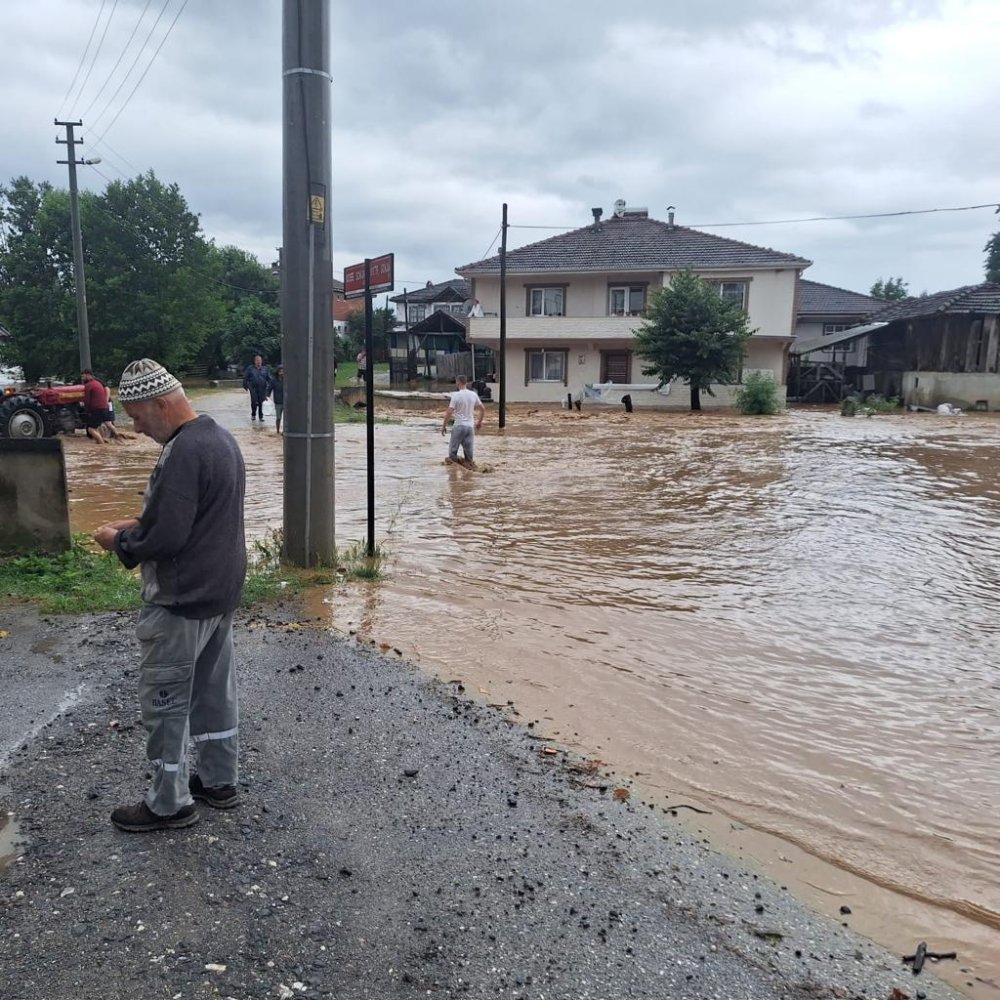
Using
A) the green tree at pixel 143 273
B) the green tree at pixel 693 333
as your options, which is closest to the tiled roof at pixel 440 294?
the green tree at pixel 143 273

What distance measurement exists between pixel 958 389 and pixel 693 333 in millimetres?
12734

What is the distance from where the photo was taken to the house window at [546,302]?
121 ft

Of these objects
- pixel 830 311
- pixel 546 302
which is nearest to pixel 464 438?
pixel 546 302

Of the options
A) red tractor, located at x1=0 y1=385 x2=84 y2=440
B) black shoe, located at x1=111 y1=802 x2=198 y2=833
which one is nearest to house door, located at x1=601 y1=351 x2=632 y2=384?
red tractor, located at x1=0 y1=385 x2=84 y2=440

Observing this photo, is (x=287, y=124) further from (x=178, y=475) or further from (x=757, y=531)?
(x=757, y=531)

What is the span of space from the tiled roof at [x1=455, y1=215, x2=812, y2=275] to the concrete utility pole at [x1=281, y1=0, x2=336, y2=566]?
3009cm

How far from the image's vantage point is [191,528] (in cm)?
312

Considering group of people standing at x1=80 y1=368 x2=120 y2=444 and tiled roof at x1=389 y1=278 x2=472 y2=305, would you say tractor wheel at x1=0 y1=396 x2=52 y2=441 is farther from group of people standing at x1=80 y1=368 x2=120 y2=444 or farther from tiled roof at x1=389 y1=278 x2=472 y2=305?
tiled roof at x1=389 y1=278 x2=472 y2=305

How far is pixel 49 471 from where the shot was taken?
728cm

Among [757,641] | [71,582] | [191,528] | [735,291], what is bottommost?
[757,641]

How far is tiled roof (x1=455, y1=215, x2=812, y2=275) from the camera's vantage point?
35.0 metres

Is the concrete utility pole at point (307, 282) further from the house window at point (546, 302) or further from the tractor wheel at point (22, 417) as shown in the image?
the house window at point (546, 302)

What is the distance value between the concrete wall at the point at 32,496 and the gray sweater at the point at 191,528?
4819 millimetres

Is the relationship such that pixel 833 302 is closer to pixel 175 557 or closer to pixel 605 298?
pixel 605 298
